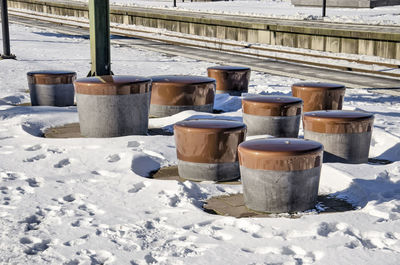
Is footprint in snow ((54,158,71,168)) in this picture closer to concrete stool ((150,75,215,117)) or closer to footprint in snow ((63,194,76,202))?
footprint in snow ((63,194,76,202))

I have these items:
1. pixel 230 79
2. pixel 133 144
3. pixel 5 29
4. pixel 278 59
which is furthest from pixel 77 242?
pixel 278 59

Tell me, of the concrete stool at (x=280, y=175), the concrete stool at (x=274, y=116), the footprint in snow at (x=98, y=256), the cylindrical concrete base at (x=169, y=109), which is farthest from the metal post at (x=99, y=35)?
A: the footprint in snow at (x=98, y=256)

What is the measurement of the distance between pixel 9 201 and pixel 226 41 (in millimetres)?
22556

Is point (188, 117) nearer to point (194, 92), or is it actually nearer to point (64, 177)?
point (194, 92)

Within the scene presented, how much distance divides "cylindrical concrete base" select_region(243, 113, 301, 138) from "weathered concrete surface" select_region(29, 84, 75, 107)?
4305 mm

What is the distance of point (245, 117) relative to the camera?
939 cm

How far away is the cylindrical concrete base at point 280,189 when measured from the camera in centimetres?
633

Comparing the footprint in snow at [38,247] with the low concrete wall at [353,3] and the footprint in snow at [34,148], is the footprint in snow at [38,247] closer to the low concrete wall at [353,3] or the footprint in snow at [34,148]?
the footprint in snow at [34,148]

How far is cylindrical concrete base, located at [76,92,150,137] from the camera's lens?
30.9ft

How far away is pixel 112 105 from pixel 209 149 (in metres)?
2.37

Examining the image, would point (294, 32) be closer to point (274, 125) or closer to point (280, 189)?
point (274, 125)

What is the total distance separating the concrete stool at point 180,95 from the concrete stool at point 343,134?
2.99 m

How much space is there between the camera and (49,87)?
12062mm

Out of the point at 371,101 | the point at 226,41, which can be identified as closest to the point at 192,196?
the point at 371,101
